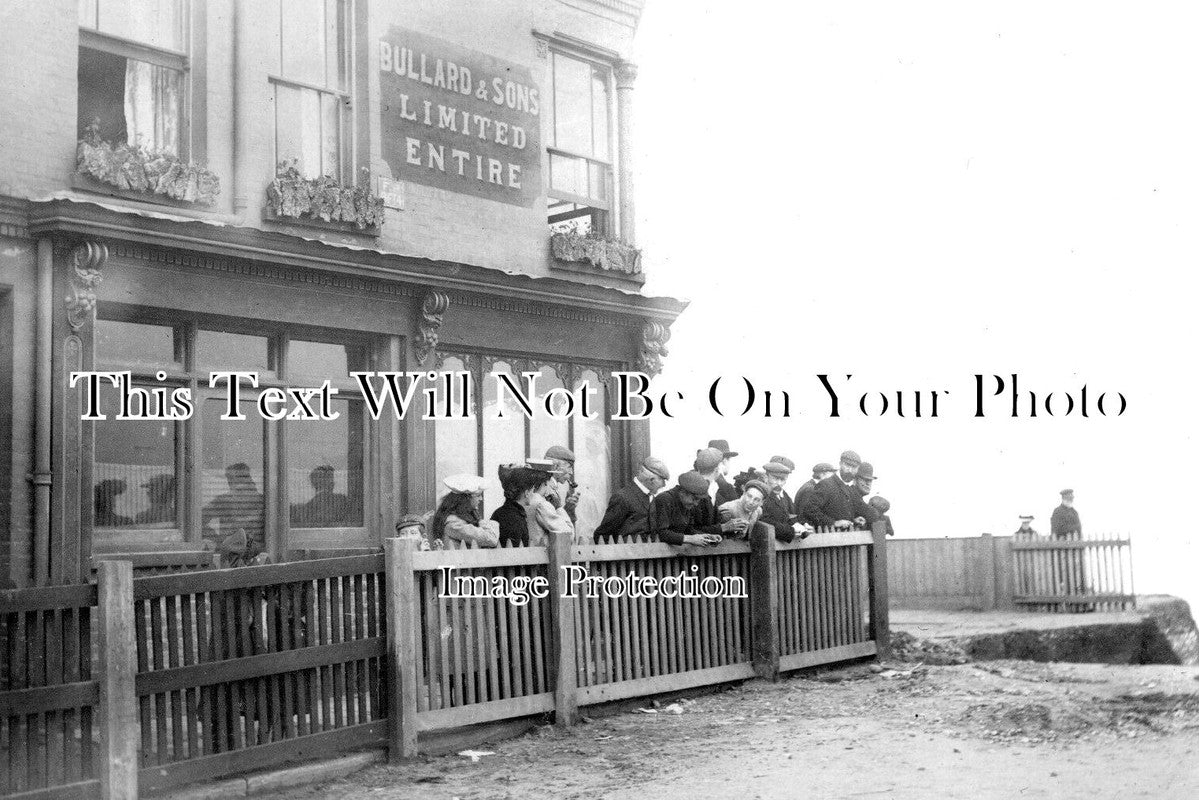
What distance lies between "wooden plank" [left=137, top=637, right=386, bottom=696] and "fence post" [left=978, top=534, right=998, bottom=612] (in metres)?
14.9

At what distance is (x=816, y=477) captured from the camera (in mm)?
12125

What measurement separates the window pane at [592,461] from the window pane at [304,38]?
3.91 meters

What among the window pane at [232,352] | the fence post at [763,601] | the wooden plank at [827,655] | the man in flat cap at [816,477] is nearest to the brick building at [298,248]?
the window pane at [232,352]

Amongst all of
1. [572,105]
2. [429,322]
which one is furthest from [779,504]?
[572,105]

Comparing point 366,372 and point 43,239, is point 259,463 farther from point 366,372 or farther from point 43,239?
point 43,239

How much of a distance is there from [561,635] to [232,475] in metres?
3.39

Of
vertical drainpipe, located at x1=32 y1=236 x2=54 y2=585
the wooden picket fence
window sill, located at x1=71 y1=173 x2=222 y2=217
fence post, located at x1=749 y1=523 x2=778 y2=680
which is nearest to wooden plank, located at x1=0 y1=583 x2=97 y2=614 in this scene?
the wooden picket fence

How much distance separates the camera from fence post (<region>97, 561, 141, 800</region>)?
5766mm

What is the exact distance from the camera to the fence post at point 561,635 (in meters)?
8.30

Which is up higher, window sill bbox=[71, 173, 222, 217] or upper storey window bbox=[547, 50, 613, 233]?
upper storey window bbox=[547, 50, 613, 233]

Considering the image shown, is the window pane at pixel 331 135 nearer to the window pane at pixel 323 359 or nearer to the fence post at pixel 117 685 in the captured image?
the window pane at pixel 323 359

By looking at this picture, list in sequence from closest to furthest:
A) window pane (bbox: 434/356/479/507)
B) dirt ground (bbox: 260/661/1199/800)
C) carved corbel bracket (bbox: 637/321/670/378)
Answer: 1. dirt ground (bbox: 260/661/1199/800)
2. window pane (bbox: 434/356/479/507)
3. carved corbel bracket (bbox: 637/321/670/378)

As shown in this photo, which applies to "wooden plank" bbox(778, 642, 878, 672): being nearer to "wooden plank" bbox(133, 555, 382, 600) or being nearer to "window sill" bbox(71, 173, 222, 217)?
"wooden plank" bbox(133, 555, 382, 600)

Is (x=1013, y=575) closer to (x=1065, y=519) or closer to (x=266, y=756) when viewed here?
(x=1065, y=519)
